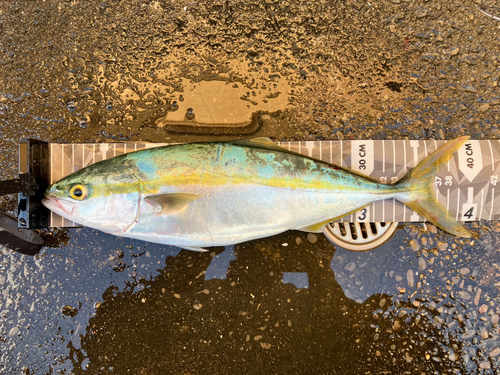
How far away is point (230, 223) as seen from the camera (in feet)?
6.88

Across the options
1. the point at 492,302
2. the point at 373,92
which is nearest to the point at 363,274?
the point at 492,302

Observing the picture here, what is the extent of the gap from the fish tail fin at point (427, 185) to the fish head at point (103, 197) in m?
1.94

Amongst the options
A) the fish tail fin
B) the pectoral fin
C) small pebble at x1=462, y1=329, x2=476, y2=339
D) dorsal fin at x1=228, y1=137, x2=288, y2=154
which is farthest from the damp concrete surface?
the pectoral fin

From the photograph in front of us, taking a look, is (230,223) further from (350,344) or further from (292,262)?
(350,344)

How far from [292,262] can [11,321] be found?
247 centimetres

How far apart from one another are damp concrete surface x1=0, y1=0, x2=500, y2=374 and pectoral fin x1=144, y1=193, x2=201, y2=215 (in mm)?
646

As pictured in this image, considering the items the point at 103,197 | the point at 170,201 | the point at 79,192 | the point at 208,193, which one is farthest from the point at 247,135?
the point at 79,192

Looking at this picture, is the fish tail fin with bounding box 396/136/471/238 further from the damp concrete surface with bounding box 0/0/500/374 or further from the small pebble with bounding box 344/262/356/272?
the small pebble with bounding box 344/262/356/272

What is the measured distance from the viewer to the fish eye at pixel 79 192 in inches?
78.0

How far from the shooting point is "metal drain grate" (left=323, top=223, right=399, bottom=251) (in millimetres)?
2455

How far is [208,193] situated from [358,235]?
1.34m

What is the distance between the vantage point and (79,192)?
199 cm

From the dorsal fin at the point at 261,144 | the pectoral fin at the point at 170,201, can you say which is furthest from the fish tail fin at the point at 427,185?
the pectoral fin at the point at 170,201

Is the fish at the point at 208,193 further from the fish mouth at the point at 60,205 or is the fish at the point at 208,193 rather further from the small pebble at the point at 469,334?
the small pebble at the point at 469,334
